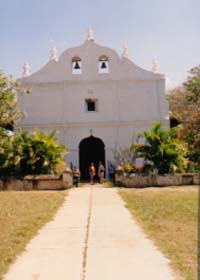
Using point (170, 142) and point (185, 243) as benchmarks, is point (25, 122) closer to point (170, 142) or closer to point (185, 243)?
point (170, 142)

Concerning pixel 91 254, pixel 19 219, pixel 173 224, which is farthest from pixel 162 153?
pixel 91 254

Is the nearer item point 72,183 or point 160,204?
point 160,204

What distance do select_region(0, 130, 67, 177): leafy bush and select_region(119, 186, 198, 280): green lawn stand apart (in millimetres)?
6231

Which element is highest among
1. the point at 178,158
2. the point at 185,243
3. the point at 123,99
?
the point at 123,99

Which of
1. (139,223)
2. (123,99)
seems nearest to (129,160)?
(123,99)

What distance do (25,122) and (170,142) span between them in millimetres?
9593

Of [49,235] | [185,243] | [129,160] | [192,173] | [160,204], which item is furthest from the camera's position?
[129,160]

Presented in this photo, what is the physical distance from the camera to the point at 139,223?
8.77m

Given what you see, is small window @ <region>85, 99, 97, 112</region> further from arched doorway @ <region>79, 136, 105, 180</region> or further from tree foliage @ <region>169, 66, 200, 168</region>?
tree foliage @ <region>169, 66, 200, 168</region>

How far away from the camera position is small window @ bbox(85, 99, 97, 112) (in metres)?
25.5

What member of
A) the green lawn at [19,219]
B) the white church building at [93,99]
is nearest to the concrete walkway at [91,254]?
the green lawn at [19,219]

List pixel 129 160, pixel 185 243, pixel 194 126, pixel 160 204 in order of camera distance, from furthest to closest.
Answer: pixel 194 126 < pixel 129 160 < pixel 160 204 < pixel 185 243

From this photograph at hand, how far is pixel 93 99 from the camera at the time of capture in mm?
25484

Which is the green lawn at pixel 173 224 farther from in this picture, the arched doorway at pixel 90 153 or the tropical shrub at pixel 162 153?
the arched doorway at pixel 90 153
